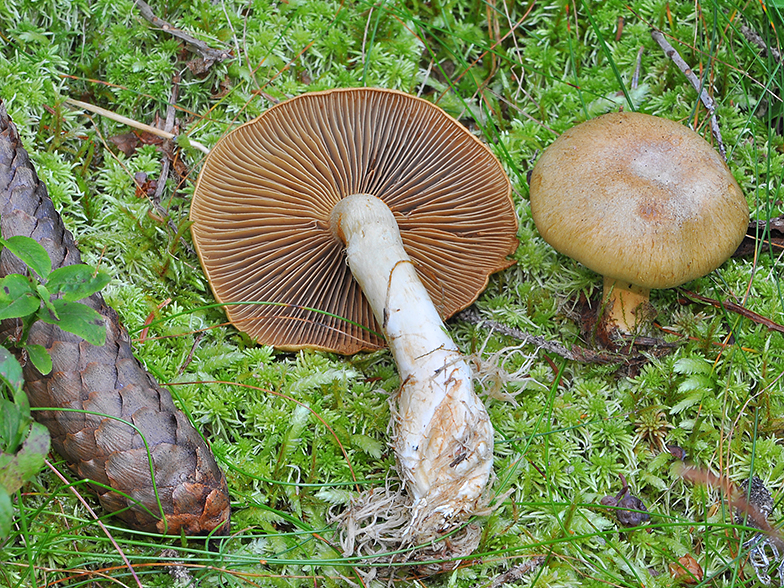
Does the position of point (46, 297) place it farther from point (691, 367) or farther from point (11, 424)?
point (691, 367)

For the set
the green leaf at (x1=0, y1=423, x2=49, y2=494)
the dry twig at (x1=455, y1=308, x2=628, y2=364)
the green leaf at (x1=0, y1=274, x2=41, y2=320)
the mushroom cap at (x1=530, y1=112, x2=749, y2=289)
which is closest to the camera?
the green leaf at (x1=0, y1=423, x2=49, y2=494)

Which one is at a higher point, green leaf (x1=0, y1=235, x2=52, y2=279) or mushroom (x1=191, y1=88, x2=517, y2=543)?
green leaf (x1=0, y1=235, x2=52, y2=279)

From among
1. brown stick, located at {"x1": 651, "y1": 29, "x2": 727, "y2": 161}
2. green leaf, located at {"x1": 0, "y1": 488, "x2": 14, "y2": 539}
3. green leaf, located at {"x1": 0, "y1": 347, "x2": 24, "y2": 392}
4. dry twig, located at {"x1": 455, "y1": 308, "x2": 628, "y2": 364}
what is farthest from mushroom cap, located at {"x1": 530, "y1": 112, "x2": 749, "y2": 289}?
green leaf, located at {"x1": 0, "y1": 488, "x2": 14, "y2": 539}

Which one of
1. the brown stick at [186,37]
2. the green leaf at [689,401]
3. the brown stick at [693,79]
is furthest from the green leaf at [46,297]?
the brown stick at [693,79]

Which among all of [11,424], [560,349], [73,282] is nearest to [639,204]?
[560,349]

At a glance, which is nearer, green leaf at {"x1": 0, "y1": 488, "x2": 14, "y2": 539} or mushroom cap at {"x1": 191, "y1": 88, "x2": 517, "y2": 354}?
green leaf at {"x1": 0, "y1": 488, "x2": 14, "y2": 539}

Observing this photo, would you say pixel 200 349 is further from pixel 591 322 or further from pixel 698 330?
pixel 698 330

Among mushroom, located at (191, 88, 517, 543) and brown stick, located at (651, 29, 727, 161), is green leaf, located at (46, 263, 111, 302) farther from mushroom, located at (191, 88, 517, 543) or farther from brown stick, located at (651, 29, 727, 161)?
brown stick, located at (651, 29, 727, 161)

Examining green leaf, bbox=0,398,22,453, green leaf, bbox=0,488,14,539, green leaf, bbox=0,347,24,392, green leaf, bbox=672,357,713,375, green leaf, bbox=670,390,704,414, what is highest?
green leaf, bbox=0,347,24,392
